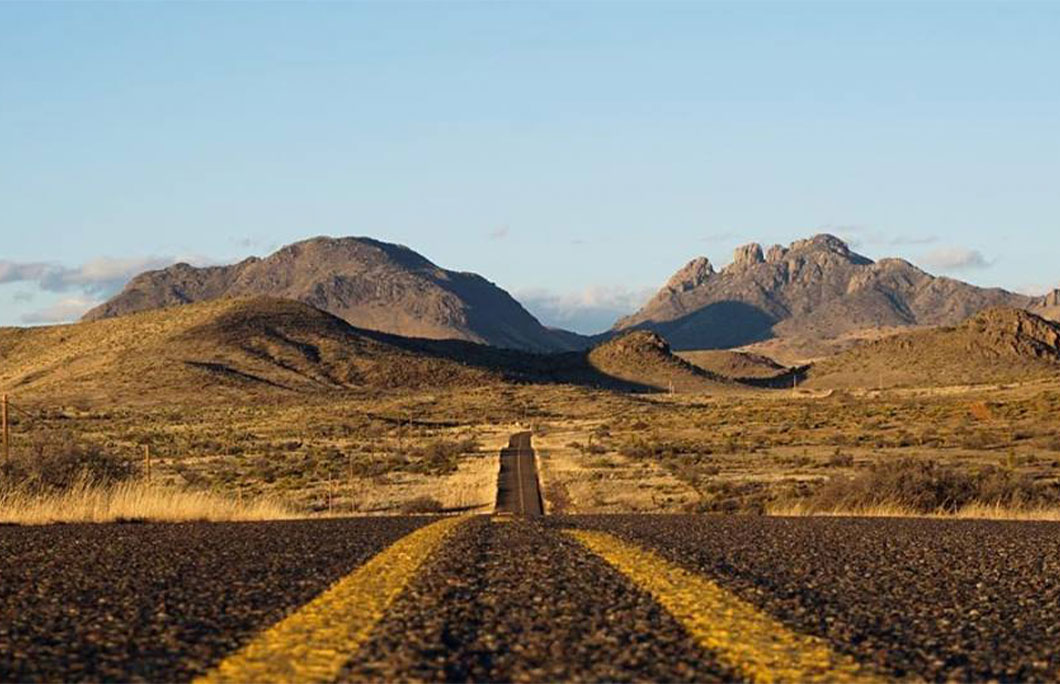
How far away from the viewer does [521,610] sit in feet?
19.9

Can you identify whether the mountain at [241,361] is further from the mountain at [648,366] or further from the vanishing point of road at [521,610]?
the vanishing point of road at [521,610]

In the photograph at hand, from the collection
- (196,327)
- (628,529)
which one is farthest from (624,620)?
(196,327)

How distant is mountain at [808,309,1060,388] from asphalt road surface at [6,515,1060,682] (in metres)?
140

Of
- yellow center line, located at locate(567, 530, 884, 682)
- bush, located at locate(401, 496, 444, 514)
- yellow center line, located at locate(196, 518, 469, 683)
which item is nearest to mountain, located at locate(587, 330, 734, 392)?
bush, located at locate(401, 496, 444, 514)

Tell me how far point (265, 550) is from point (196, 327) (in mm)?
147124

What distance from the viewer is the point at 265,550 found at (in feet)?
32.8

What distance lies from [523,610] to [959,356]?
526ft

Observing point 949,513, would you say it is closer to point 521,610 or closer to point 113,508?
point 113,508

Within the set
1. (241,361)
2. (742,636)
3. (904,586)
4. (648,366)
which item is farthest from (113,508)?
(648,366)

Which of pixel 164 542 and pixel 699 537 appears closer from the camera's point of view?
pixel 164 542

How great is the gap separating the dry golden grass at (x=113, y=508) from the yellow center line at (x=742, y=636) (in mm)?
12136

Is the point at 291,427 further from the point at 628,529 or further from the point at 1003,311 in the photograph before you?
the point at 1003,311

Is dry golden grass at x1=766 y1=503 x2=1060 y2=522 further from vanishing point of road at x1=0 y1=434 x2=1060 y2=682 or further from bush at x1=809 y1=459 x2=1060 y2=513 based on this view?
vanishing point of road at x1=0 y1=434 x2=1060 y2=682

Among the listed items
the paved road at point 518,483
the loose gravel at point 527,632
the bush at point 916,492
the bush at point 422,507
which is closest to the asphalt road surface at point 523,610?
the loose gravel at point 527,632
